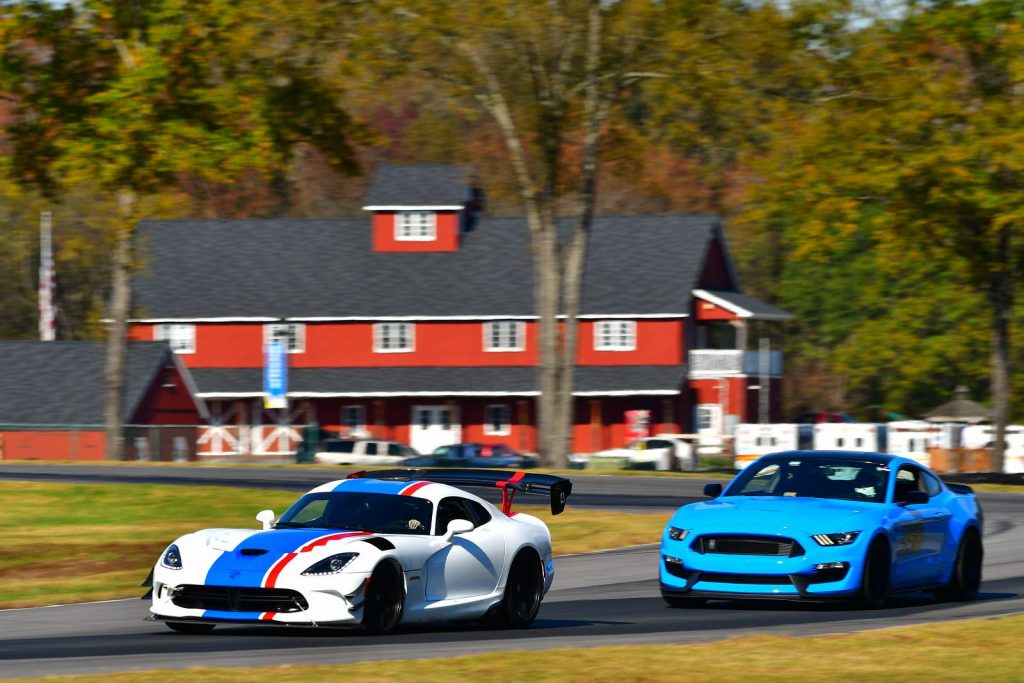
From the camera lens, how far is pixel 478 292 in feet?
242

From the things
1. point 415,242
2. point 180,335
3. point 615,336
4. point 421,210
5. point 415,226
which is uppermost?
point 421,210

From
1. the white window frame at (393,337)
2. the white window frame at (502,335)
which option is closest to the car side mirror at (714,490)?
the white window frame at (502,335)

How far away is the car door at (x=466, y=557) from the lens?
44.8 feet

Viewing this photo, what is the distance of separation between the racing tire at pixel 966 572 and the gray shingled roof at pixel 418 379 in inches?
2082

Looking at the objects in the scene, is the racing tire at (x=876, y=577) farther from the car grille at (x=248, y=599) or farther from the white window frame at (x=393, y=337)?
the white window frame at (x=393, y=337)

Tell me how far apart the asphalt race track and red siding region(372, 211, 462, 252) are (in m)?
53.5

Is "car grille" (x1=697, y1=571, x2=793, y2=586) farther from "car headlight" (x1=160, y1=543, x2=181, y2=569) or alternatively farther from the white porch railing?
the white porch railing

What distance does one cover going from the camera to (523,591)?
14.7 metres

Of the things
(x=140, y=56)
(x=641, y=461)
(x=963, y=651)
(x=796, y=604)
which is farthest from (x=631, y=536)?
(x=641, y=461)

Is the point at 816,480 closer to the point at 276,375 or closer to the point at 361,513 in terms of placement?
the point at 361,513

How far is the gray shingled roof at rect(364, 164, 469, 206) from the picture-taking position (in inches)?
2958

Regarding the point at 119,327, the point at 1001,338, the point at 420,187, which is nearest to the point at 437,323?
the point at 420,187

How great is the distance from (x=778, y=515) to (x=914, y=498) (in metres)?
1.46

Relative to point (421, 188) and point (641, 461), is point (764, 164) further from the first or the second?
point (421, 188)
